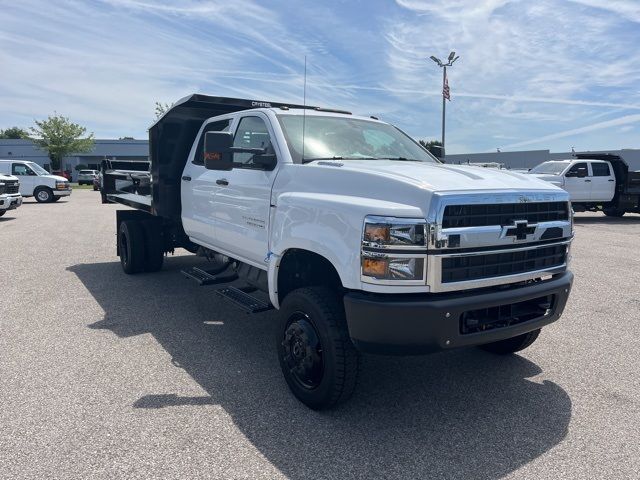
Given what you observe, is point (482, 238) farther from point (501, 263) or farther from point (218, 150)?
point (218, 150)

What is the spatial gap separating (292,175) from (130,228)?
431 centimetres

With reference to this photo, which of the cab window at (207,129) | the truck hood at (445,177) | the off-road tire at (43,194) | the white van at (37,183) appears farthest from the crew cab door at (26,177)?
the truck hood at (445,177)

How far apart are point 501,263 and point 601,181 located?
16.5m

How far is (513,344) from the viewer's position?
14.7ft

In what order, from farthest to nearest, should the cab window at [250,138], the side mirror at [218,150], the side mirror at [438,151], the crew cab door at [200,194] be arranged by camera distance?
1. the side mirror at [438,151]
2. the crew cab door at [200,194]
3. the cab window at [250,138]
4. the side mirror at [218,150]

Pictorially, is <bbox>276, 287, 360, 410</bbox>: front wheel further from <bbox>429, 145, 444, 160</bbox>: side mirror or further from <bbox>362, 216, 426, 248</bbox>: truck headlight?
<bbox>429, 145, 444, 160</bbox>: side mirror

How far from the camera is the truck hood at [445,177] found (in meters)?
3.28

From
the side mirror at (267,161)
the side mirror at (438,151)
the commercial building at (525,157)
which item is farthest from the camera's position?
the commercial building at (525,157)

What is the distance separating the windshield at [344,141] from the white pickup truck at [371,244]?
0.02 meters

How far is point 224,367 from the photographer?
4316 mm

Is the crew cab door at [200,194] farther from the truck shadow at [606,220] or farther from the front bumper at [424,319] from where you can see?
the truck shadow at [606,220]

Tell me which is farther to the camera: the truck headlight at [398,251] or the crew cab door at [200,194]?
the crew cab door at [200,194]

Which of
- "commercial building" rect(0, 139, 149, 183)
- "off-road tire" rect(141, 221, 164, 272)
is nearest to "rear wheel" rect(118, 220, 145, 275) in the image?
"off-road tire" rect(141, 221, 164, 272)

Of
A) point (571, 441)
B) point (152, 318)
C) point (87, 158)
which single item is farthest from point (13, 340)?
point (87, 158)
